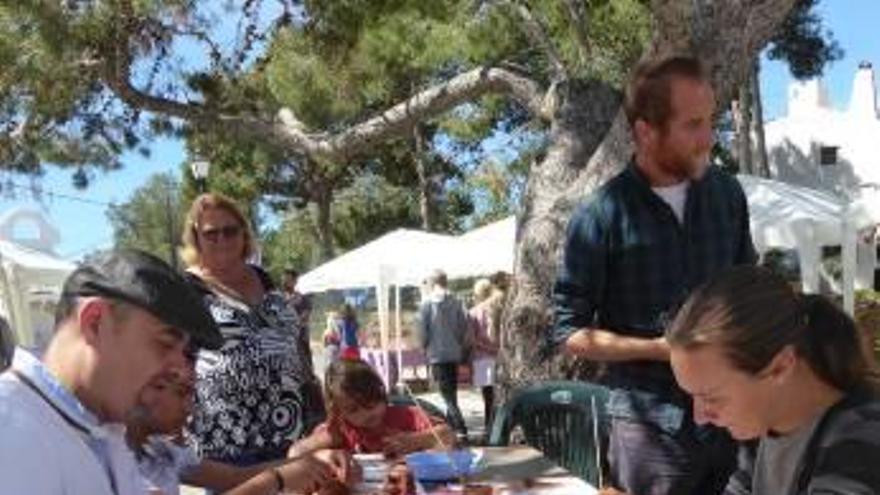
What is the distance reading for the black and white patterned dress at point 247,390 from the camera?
13.9 ft

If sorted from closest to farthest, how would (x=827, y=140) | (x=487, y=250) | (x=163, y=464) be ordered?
(x=163, y=464), (x=487, y=250), (x=827, y=140)

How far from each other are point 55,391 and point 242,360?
2504mm

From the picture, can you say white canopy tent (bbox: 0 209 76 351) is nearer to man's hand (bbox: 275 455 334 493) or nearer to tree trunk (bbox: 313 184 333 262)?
man's hand (bbox: 275 455 334 493)

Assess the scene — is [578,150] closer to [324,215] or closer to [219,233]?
[219,233]

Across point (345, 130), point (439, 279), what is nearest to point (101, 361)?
point (345, 130)

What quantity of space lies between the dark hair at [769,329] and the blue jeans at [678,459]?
44.7 inches

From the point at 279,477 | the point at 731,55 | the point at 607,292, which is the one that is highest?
the point at 731,55

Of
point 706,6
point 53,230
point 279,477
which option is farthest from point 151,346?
point 53,230

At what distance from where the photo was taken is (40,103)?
1160cm

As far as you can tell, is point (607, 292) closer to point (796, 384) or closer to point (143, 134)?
point (796, 384)

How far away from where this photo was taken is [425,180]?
1142 inches

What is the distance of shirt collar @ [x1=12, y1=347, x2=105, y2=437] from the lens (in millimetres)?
1790

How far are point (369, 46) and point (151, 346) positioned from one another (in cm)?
963

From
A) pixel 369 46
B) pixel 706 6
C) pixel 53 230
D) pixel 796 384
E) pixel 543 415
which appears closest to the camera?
pixel 796 384
